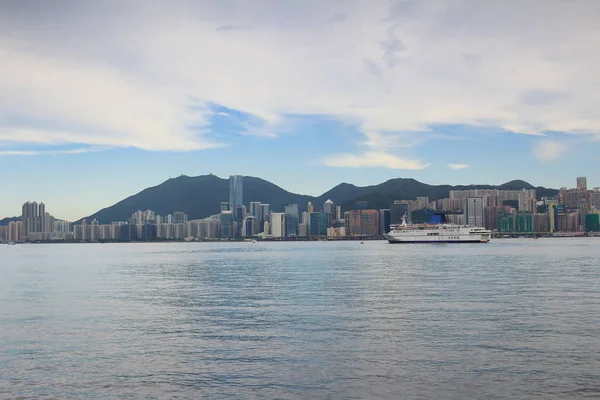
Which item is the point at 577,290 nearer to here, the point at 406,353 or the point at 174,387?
the point at 406,353

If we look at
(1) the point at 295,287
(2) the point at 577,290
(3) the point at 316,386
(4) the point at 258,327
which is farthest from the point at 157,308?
(2) the point at 577,290

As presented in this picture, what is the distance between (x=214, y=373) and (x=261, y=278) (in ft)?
156

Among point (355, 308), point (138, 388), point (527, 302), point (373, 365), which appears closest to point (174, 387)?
point (138, 388)

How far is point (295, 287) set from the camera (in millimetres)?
58000

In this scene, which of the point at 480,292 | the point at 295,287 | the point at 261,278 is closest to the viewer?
the point at 480,292

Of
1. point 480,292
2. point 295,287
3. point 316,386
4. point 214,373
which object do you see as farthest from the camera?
point 295,287

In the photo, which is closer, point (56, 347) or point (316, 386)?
point (316, 386)

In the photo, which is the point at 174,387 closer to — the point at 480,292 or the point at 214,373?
the point at 214,373

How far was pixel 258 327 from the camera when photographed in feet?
114

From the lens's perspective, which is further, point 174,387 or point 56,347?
point 56,347

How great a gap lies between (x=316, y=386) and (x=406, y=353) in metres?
6.45

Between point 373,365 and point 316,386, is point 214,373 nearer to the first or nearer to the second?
point 316,386

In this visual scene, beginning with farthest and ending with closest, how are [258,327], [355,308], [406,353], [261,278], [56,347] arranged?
[261,278] → [355,308] → [258,327] → [56,347] → [406,353]

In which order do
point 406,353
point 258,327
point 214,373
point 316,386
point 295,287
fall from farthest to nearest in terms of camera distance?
point 295,287, point 258,327, point 406,353, point 214,373, point 316,386
